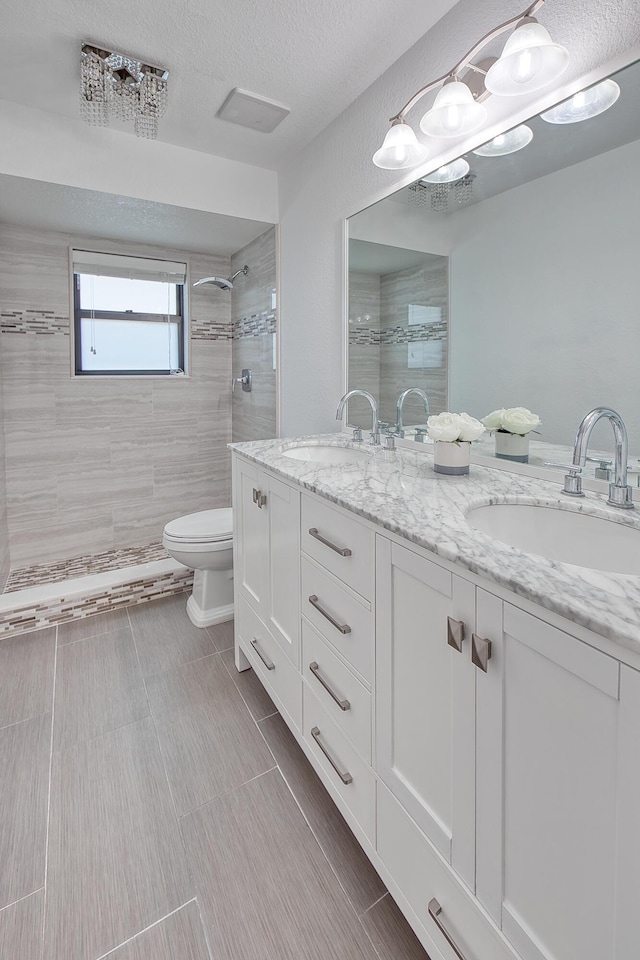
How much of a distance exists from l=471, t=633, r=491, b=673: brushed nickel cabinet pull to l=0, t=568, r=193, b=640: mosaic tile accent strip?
226 centimetres

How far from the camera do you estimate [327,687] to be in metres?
1.26

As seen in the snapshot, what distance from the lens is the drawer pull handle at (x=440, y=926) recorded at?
849 millimetres

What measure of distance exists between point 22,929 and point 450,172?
2329mm

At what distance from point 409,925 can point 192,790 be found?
69 centimetres

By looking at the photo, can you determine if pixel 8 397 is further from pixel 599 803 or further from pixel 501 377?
pixel 599 803

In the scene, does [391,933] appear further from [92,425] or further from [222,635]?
[92,425]

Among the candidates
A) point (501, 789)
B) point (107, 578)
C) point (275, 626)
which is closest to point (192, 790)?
point (275, 626)

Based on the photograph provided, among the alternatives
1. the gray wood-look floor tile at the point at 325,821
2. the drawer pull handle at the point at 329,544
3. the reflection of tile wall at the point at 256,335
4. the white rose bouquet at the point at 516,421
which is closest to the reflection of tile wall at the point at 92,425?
the reflection of tile wall at the point at 256,335

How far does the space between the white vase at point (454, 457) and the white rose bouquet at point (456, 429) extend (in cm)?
1

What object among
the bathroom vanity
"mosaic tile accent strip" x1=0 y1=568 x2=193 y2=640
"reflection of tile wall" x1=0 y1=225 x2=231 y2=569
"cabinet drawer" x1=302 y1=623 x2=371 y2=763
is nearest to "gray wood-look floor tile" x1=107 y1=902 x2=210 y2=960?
the bathroom vanity

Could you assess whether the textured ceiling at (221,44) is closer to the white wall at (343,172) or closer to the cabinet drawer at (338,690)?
the white wall at (343,172)

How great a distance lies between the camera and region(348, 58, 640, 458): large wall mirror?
1132 mm

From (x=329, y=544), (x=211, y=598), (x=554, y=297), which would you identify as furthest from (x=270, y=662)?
(x=554, y=297)

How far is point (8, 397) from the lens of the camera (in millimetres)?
2871
